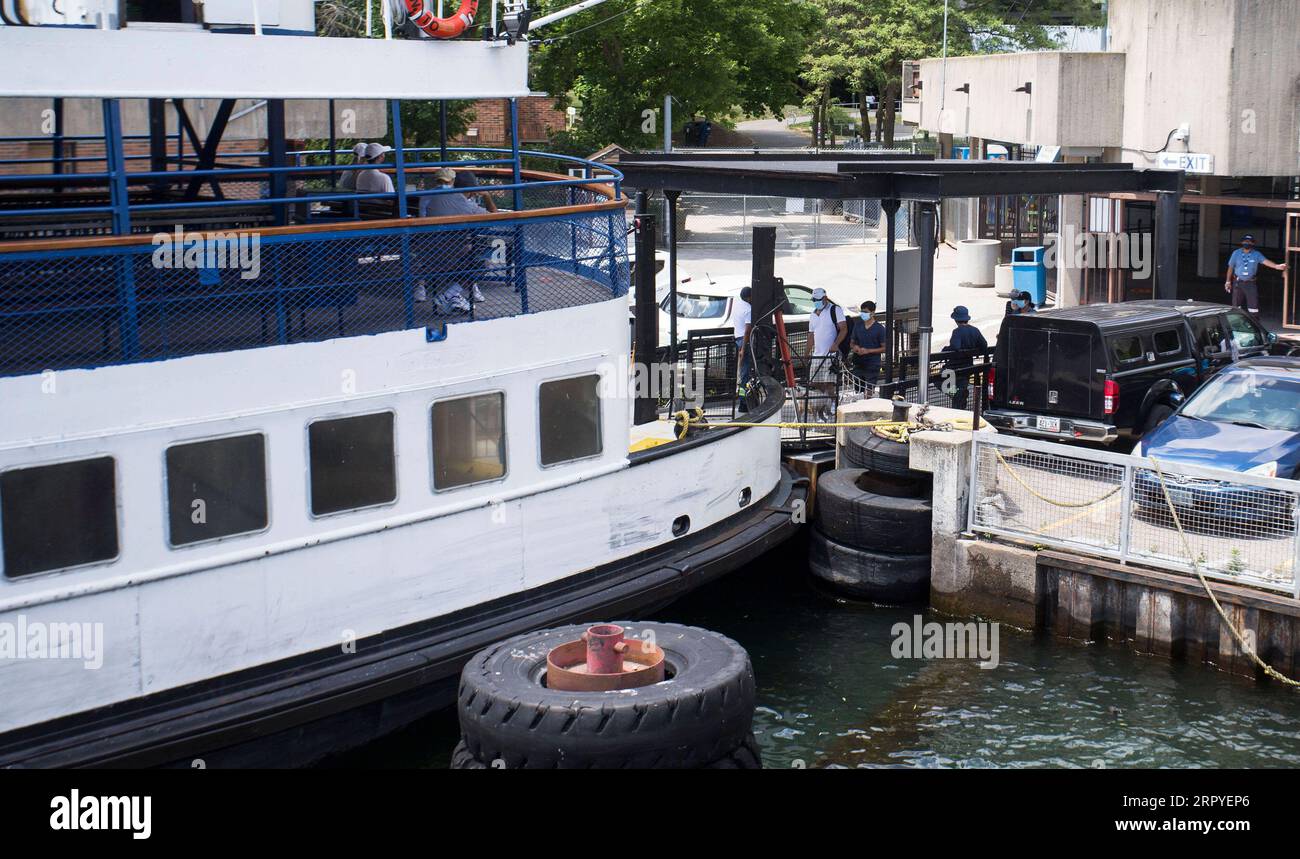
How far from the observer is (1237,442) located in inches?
517

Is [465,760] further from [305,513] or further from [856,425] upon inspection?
[856,425]

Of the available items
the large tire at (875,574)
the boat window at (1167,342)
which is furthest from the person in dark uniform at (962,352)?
the large tire at (875,574)

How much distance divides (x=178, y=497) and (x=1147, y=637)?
25.7 feet

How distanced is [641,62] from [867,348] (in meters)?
24.1

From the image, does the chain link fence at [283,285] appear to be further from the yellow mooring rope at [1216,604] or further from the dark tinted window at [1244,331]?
the dark tinted window at [1244,331]

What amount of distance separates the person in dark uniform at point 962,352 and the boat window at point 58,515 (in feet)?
34.6

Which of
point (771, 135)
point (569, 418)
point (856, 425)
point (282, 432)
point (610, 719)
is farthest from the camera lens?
point (771, 135)

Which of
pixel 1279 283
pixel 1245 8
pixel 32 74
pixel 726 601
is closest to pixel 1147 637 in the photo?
pixel 726 601

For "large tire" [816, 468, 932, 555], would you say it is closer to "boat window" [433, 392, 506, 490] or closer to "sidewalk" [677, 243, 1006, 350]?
"boat window" [433, 392, 506, 490]

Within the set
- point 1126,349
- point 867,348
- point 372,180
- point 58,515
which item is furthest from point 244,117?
point 1126,349

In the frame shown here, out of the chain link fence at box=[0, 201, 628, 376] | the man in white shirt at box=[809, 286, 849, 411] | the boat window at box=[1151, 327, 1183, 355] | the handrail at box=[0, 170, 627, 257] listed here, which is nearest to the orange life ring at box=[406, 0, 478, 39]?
the handrail at box=[0, 170, 627, 257]

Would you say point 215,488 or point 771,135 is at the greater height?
point 771,135

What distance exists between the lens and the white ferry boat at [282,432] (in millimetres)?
8516

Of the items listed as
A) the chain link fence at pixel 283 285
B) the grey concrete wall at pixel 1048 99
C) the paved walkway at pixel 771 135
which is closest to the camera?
the chain link fence at pixel 283 285
